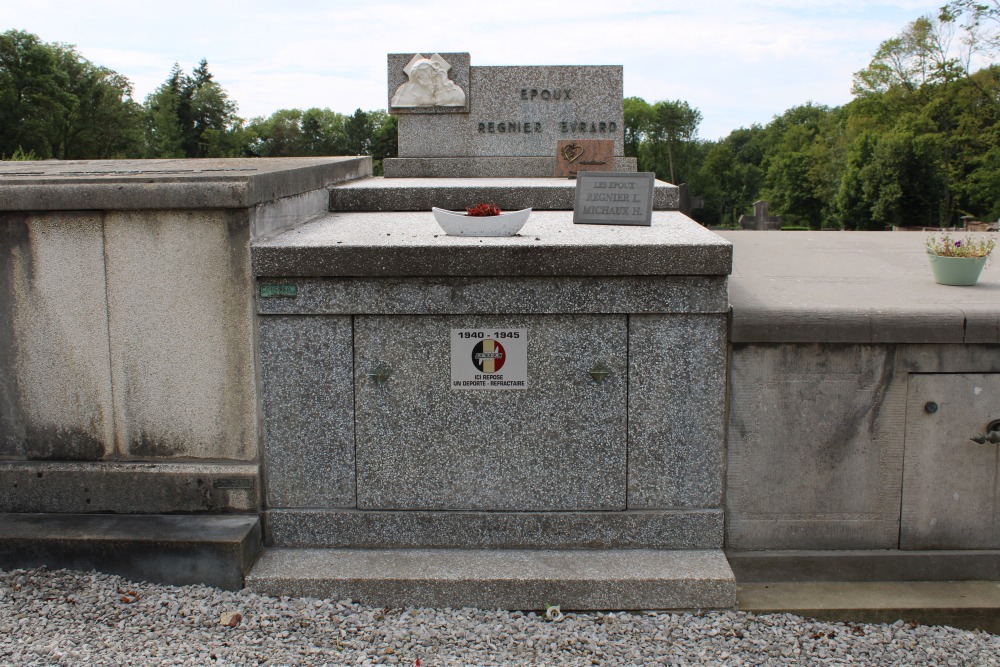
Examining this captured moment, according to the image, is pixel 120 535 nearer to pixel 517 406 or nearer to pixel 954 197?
pixel 517 406

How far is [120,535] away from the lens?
404 cm

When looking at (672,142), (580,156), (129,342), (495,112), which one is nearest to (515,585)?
(129,342)

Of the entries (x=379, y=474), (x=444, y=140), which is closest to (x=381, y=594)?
(x=379, y=474)

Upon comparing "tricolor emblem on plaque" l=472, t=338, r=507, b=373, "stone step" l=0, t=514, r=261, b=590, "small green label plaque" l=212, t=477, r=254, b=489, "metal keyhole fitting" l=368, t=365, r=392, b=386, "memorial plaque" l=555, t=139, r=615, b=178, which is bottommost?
"stone step" l=0, t=514, r=261, b=590

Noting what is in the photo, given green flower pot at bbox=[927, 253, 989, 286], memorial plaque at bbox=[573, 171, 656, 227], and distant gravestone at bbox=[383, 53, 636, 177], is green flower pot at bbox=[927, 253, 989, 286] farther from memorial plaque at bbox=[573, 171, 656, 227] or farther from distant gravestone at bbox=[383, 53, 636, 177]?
distant gravestone at bbox=[383, 53, 636, 177]

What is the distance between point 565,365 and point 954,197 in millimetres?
40044

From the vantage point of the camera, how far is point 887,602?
405cm

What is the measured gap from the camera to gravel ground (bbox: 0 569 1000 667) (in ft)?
11.7

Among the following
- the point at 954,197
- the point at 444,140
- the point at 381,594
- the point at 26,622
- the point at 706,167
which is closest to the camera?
the point at 26,622

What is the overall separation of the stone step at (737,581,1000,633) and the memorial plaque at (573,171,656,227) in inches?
86.0

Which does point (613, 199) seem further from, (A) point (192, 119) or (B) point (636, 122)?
(B) point (636, 122)

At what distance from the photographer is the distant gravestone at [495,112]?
10.1 metres

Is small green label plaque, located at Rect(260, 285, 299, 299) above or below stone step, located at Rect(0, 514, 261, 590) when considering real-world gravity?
above

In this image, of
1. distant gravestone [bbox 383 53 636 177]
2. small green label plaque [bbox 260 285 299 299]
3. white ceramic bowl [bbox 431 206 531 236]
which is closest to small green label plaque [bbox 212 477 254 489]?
small green label plaque [bbox 260 285 299 299]
